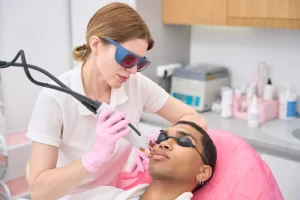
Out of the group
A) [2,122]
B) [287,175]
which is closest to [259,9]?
[287,175]

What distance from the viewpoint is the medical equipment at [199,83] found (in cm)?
280

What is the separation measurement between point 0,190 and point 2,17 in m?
1.10

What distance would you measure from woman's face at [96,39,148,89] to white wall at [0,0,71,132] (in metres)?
1.47

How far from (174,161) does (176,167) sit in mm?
23

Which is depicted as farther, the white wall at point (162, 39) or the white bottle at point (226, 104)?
the white wall at point (162, 39)

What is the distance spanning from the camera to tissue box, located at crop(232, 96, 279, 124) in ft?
8.40

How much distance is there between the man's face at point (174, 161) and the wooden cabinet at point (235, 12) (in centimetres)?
106

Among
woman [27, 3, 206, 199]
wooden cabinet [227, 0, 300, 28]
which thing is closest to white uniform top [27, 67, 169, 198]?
woman [27, 3, 206, 199]

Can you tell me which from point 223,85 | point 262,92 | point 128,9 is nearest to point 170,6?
point 223,85

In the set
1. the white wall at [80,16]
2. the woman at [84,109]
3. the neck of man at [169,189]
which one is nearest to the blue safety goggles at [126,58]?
the woman at [84,109]

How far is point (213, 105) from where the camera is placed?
282 cm

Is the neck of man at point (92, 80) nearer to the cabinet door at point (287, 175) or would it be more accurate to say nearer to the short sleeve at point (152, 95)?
the short sleeve at point (152, 95)

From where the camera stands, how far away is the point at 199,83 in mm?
2809

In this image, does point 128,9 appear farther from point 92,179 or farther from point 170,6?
point 170,6
